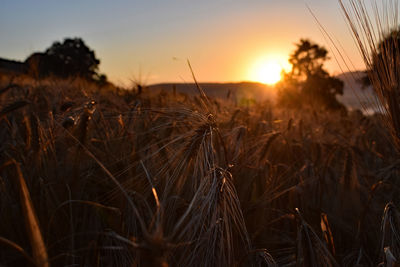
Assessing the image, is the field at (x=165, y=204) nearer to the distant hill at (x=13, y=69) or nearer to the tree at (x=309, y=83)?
the distant hill at (x=13, y=69)

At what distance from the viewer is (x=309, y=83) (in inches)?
861

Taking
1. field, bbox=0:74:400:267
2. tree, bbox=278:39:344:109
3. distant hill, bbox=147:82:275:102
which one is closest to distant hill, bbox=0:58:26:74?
distant hill, bbox=147:82:275:102

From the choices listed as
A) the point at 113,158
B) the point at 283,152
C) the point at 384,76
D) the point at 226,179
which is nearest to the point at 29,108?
the point at 113,158

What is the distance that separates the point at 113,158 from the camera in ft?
5.20

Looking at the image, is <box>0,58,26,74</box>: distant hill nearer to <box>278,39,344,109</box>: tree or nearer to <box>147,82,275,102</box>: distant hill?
<box>147,82,275,102</box>: distant hill

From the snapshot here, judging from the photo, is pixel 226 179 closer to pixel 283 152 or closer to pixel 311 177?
pixel 311 177

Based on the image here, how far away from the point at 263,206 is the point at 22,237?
90 centimetres

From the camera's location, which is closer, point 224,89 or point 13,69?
point 224,89

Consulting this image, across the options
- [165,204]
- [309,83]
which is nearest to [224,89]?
[165,204]

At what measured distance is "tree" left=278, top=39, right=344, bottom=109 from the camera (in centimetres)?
2133

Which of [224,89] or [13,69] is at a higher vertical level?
[13,69]

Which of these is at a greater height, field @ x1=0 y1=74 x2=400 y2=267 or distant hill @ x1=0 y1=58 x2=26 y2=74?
distant hill @ x1=0 y1=58 x2=26 y2=74

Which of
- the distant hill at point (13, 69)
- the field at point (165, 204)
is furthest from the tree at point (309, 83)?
the field at point (165, 204)

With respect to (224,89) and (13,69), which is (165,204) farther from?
(13,69)
